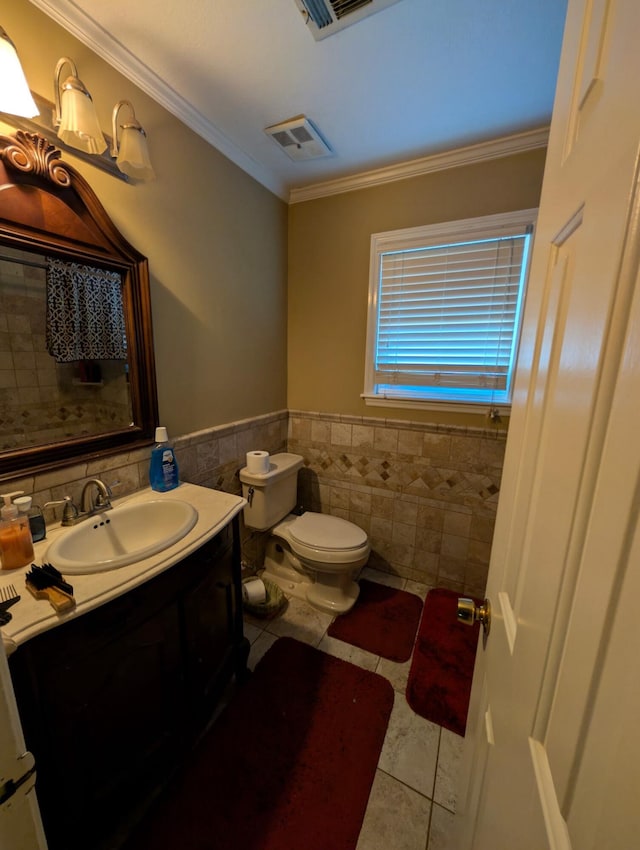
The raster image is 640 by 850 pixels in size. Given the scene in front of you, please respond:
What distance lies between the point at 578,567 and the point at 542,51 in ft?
5.78

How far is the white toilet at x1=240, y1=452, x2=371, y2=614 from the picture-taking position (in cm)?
179

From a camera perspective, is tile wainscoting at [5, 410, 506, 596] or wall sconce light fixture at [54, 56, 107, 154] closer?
wall sconce light fixture at [54, 56, 107, 154]

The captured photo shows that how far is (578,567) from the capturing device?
0.34 metres

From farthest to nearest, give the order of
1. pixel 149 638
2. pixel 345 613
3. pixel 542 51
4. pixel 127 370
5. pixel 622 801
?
pixel 345 613, pixel 127 370, pixel 542 51, pixel 149 638, pixel 622 801

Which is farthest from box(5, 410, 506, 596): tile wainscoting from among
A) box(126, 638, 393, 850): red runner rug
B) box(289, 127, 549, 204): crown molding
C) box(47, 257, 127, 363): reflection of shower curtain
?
box(289, 127, 549, 204): crown molding

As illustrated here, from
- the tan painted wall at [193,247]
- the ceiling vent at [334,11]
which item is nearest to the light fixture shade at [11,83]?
the tan painted wall at [193,247]

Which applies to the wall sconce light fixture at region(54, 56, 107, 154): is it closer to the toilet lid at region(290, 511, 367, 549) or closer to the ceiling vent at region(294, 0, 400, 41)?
the ceiling vent at region(294, 0, 400, 41)

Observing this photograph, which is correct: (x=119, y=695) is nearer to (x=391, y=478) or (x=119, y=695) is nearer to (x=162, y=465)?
(x=162, y=465)

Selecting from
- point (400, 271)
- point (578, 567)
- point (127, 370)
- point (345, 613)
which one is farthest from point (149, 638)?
point (400, 271)

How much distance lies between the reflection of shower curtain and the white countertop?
0.59 meters

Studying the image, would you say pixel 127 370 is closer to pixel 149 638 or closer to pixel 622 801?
pixel 149 638

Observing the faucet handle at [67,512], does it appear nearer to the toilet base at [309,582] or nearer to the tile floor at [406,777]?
the tile floor at [406,777]

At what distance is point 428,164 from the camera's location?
1.77 meters

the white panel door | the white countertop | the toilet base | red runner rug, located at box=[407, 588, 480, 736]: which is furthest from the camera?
the toilet base
